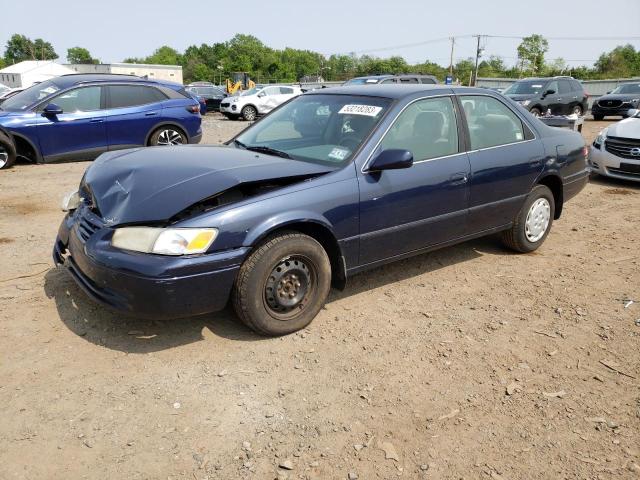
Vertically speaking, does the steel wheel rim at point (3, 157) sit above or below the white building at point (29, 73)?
below

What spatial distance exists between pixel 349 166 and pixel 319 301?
37.9 inches

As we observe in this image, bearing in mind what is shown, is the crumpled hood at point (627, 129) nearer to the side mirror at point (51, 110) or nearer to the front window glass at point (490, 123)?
the front window glass at point (490, 123)

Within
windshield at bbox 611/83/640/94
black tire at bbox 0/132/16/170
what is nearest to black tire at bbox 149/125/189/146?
black tire at bbox 0/132/16/170

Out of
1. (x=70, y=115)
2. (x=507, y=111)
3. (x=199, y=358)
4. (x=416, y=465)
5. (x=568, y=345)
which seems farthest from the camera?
(x=70, y=115)

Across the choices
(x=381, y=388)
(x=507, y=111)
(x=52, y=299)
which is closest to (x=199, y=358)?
(x=381, y=388)

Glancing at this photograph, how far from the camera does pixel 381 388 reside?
9.63ft

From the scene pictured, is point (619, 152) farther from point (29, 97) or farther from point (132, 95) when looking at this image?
point (29, 97)

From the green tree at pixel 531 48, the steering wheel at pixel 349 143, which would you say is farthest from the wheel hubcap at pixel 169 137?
the green tree at pixel 531 48

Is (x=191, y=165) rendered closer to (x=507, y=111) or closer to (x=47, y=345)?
(x=47, y=345)

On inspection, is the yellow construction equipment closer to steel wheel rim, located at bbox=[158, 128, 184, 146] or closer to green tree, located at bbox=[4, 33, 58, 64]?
steel wheel rim, located at bbox=[158, 128, 184, 146]

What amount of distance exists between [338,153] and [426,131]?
2.70ft

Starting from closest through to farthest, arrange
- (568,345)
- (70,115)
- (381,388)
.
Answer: (381,388) < (568,345) < (70,115)

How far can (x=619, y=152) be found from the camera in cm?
841

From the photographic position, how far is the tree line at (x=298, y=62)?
2954 inches
